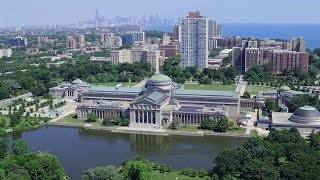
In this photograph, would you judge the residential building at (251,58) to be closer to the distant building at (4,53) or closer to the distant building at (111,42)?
the distant building at (111,42)

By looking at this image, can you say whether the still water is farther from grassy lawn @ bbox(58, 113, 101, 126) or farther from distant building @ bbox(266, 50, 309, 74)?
distant building @ bbox(266, 50, 309, 74)

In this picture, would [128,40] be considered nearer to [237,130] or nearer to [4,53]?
[4,53]

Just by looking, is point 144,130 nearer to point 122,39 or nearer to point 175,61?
point 175,61

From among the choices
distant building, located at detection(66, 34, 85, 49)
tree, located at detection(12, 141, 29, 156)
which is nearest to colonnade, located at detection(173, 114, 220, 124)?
tree, located at detection(12, 141, 29, 156)

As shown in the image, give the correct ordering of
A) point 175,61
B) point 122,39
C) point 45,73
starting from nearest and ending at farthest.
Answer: point 45,73 < point 175,61 < point 122,39

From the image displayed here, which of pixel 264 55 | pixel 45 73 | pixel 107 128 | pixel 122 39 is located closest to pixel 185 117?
pixel 107 128
